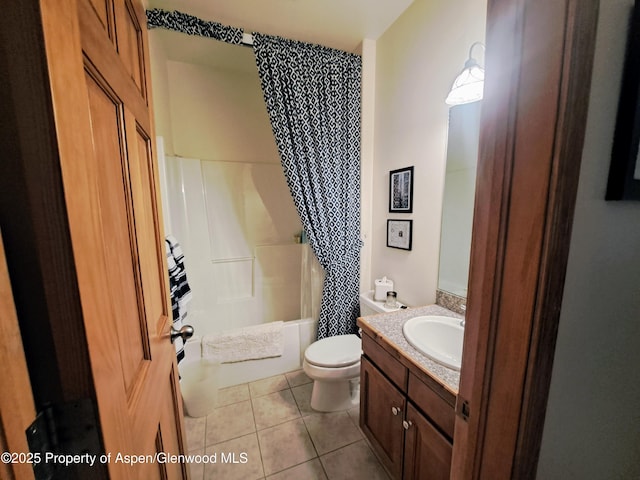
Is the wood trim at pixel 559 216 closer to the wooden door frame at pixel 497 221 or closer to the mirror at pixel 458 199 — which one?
the wooden door frame at pixel 497 221

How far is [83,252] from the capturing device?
0.34 metres

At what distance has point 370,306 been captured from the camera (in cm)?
190

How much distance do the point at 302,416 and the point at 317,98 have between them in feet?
7.39

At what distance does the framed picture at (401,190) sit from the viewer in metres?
1.69

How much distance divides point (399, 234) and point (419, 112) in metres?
0.80

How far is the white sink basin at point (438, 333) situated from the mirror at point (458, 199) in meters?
0.18

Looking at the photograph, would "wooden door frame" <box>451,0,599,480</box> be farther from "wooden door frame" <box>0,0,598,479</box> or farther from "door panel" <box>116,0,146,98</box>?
"door panel" <box>116,0,146,98</box>

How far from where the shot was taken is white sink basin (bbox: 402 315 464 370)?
3.96 feet

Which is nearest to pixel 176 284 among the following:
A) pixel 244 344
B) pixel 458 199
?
pixel 244 344

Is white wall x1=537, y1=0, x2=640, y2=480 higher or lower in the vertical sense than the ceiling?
lower

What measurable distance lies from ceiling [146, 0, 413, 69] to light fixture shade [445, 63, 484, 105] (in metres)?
0.83

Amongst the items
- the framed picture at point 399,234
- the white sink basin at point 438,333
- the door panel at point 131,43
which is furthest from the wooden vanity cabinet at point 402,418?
the door panel at point 131,43

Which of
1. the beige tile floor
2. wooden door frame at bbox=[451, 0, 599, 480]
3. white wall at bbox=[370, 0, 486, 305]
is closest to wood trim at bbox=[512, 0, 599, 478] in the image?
wooden door frame at bbox=[451, 0, 599, 480]

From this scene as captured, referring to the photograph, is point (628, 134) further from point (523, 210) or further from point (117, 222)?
point (117, 222)
